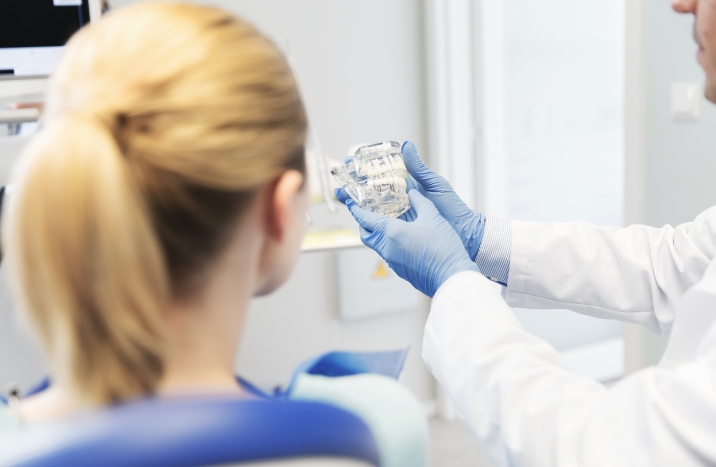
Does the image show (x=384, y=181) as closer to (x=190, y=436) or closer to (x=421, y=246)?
(x=421, y=246)

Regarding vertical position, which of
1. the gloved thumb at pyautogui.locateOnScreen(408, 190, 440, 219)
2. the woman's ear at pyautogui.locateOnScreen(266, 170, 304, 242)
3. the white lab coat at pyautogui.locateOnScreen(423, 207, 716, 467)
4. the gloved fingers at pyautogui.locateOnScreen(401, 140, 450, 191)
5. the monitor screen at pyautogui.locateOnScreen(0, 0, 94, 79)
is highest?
the monitor screen at pyautogui.locateOnScreen(0, 0, 94, 79)

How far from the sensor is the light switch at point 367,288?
233 cm

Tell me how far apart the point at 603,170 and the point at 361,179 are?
204cm

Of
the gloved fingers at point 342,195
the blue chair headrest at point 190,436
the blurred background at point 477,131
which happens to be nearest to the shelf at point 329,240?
the blurred background at point 477,131

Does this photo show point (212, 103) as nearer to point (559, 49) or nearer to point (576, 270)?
point (576, 270)

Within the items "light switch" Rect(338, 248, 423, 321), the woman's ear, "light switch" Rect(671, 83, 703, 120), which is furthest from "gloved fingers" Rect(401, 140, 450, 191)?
"light switch" Rect(338, 248, 423, 321)

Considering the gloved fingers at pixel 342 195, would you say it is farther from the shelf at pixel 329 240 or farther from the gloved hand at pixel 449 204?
the shelf at pixel 329 240

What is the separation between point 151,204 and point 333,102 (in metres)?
1.78

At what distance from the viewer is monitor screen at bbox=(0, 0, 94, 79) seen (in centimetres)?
151

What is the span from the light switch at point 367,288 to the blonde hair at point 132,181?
1700 millimetres

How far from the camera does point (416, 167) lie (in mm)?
1291

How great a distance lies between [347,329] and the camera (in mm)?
2398

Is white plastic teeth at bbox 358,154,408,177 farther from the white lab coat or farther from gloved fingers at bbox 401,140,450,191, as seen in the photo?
the white lab coat

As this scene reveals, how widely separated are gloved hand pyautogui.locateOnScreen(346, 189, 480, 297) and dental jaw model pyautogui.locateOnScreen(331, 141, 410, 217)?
5cm
